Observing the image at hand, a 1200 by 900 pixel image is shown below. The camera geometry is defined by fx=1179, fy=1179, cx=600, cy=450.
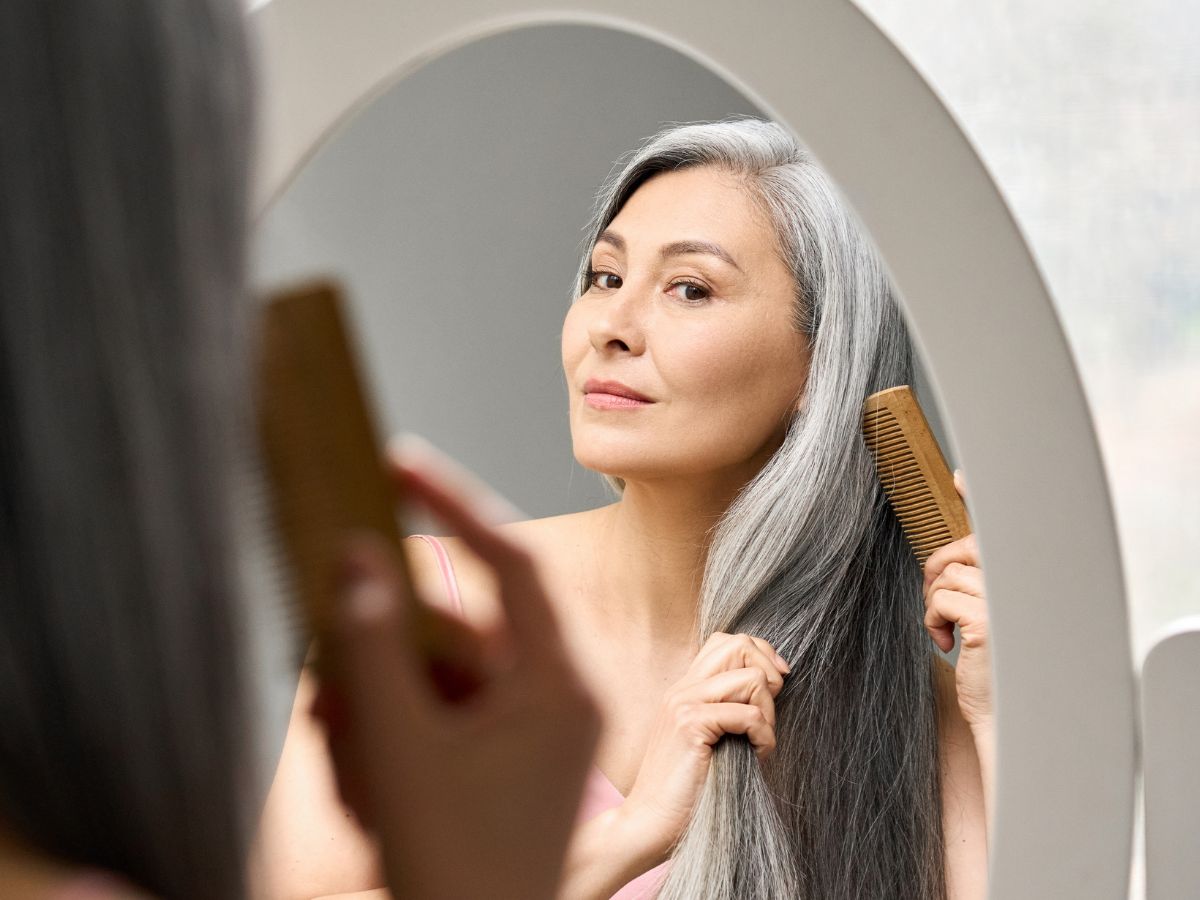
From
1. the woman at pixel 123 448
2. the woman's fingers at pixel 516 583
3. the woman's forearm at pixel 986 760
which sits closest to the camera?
the woman at pixel 123 448

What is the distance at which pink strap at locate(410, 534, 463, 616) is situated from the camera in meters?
0.45

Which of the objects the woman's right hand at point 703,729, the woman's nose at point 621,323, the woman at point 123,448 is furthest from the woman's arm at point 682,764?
the woman at point 123,448

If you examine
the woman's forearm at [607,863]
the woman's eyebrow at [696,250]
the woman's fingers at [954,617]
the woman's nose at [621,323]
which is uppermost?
the woman's eyebrow at [696,250]

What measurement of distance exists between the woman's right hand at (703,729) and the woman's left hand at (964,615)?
6 cm

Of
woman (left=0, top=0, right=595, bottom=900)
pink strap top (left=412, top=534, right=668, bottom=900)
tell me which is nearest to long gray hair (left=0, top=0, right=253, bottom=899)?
woman (left=0, top=0, right=595, bottom=900)

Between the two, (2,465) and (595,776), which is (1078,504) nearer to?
(595,776)

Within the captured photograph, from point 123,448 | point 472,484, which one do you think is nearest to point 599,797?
point 472,484

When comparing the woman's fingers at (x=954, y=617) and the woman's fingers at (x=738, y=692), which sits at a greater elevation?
the woman's fingers at (x=954, y=617)

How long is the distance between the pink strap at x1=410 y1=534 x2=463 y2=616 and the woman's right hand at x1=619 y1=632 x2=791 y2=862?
0.09m

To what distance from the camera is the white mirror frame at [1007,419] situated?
41 centimetres

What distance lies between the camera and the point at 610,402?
1.47 feet

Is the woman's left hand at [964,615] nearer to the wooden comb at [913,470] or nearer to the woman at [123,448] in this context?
the wooden comb at [913,470]

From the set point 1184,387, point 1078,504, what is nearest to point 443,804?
point 1078,504

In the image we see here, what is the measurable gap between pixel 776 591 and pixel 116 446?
0.91 feet
